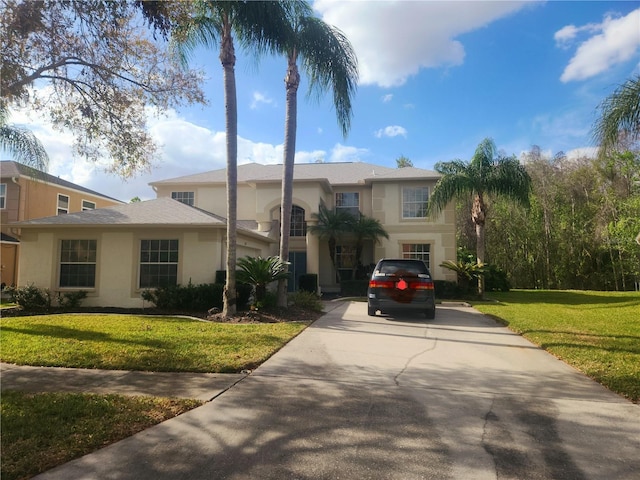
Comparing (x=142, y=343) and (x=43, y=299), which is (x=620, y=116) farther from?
(x=43, y=299)

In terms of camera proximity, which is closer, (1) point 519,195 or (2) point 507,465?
(2) point 507,465

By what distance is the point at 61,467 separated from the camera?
10.8 feet

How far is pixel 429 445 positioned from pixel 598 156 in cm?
1055

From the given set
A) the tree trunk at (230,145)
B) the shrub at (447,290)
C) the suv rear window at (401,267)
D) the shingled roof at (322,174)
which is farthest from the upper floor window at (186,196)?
the suv rear window at (401,267)

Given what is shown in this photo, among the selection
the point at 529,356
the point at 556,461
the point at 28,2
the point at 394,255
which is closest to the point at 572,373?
the point at 529,356

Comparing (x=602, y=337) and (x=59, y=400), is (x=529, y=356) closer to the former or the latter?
(x=602, y=337)

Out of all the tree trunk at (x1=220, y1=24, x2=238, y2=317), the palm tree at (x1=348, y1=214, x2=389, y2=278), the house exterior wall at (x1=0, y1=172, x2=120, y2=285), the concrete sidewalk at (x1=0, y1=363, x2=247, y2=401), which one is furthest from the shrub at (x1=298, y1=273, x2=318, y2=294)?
the house exterior wall at (x1=0, y1=172, x2=120, y2=285)

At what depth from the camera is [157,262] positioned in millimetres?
13891

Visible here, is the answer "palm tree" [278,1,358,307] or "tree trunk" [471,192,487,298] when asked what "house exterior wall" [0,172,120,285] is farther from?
"tree trunk" [471,192,487,298]

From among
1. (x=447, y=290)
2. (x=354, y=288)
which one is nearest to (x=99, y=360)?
(x=354, y=288)

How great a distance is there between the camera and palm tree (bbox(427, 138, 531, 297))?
59.3 feet

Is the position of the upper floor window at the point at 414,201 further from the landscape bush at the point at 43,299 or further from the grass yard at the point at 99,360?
the landscape bush at the point at 43,299

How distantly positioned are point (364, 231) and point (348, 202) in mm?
3171

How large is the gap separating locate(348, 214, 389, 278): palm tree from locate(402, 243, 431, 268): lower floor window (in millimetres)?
1401
